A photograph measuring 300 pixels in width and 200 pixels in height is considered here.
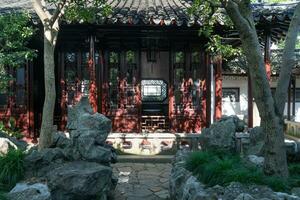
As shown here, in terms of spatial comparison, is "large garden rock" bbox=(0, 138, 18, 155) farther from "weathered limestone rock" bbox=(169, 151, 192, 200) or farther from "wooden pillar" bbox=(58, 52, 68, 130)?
"wooden pillar" bbox=(58, 52, 68, 130)

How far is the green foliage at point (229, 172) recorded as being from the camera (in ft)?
15.0

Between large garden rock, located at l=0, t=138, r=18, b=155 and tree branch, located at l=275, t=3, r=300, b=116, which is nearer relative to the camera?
tree branch, located at l=275, t=3, r=300, b=116

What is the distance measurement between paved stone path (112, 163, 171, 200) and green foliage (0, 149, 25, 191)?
5.28 ft

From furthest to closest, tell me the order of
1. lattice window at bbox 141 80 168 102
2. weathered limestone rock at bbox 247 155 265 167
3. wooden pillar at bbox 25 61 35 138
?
lattice window at bbox 141 80 168 102
wooden pillar at bbox 25 61 35 138
weathered limestone rock at bbox 247 155 265 167

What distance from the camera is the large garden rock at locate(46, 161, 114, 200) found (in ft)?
17.4

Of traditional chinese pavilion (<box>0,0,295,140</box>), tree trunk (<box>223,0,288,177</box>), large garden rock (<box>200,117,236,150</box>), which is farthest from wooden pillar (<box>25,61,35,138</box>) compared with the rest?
tree trunk (<box>223,0,288,177</box>)

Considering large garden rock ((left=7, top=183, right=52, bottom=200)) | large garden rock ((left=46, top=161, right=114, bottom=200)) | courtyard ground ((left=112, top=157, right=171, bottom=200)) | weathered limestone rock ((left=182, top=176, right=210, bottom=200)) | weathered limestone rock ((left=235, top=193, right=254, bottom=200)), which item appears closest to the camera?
weathered limestone rock ((left=235, top=193, right=254, bottom=200))

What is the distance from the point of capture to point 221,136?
6387mm

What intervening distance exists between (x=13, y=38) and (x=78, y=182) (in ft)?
16.8

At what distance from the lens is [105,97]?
11.6 metres

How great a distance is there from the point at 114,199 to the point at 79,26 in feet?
18.6

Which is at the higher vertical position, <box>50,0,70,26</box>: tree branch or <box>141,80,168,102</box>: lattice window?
<box>50,0,70,26</box>: tree branch

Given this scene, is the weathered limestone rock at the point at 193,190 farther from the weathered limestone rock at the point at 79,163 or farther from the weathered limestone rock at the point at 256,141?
the weathered limestone rock at the point at 256,141

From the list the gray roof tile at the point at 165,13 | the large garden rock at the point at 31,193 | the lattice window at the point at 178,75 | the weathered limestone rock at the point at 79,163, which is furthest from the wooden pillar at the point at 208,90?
the large garden rock at the point at 31,193
